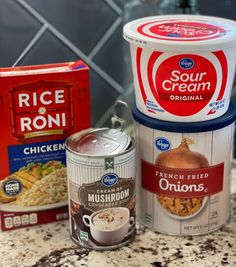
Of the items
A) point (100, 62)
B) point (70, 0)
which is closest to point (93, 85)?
point (100, 62)

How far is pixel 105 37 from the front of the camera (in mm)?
1141

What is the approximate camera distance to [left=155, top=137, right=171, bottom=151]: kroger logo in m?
0.90

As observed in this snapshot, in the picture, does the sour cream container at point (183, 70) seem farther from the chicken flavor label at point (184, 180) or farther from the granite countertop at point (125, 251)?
the granite countertop at point (125, 251)

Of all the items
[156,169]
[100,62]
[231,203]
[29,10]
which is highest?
[29,10]


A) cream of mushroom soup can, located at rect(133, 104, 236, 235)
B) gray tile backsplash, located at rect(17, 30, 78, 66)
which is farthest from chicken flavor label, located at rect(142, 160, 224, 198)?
gray tile backsplash, located at rect(17, 30, 78, 66)

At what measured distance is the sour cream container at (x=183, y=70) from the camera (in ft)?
2.77

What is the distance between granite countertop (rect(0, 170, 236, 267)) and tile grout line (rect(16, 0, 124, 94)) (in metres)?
0.33

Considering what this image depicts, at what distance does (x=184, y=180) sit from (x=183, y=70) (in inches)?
6.8

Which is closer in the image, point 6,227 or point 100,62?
point 6,227

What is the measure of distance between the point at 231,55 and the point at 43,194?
37 cm

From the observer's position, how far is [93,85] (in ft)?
3.77

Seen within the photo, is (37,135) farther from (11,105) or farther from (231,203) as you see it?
(231,203)

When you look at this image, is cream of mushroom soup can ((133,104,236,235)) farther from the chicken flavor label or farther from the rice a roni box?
the rice a roni box

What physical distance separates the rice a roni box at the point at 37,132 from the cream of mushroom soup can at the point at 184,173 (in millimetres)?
106
